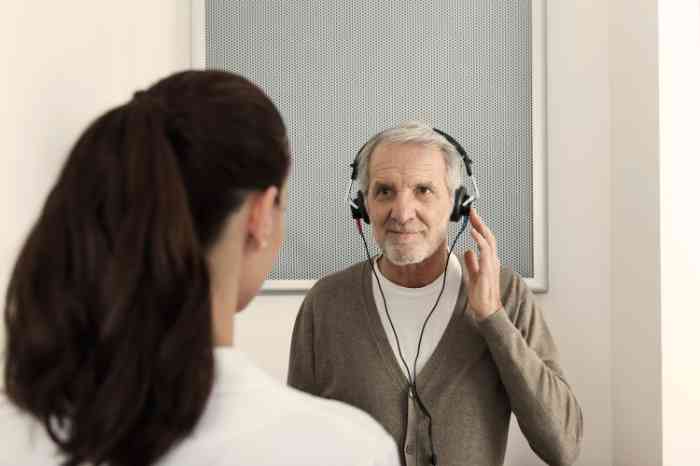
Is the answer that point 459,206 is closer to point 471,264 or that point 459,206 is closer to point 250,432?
point 471,264

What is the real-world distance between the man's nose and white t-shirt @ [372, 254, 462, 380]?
0.17 metres

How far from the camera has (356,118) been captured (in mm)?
2244

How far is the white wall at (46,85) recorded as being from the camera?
3.79 feet

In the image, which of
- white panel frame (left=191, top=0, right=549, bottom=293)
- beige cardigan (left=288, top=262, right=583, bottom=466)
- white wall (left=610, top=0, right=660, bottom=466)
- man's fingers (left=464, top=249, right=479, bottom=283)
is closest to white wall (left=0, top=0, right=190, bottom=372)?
beige cardigan (left=288, top=262, right=583, bottom=466)

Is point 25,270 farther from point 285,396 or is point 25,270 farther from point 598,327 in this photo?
point 598,327

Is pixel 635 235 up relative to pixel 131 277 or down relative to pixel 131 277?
down

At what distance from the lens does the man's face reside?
1.62m

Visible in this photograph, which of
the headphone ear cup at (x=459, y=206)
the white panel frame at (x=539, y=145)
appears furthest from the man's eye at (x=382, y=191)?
the white panel frame at (x=539, y=145)

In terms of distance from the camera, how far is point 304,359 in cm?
170

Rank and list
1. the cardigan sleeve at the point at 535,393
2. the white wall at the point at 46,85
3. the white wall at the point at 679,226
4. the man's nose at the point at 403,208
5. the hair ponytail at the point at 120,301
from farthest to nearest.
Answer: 1. the white wall at the point at 679,226
2. the man's nose at the point at 403,208
3. the cardigan sleeve at the point at 535,393
4. the white wall at the point at 46,85
5. the hair ponytail at the point at 120,301

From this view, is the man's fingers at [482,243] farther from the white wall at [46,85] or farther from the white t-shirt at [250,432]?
the white t-shirt at [250,432]

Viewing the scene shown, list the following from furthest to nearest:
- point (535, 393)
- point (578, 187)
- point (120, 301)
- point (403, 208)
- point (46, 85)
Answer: point (578, 187)
point (403, 208)
point (535, 393)
point (46, 85)
point (120, 301)

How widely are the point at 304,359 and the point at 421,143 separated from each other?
0.53 metres

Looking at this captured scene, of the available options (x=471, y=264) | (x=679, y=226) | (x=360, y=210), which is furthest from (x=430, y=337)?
(x=679, y=226)
